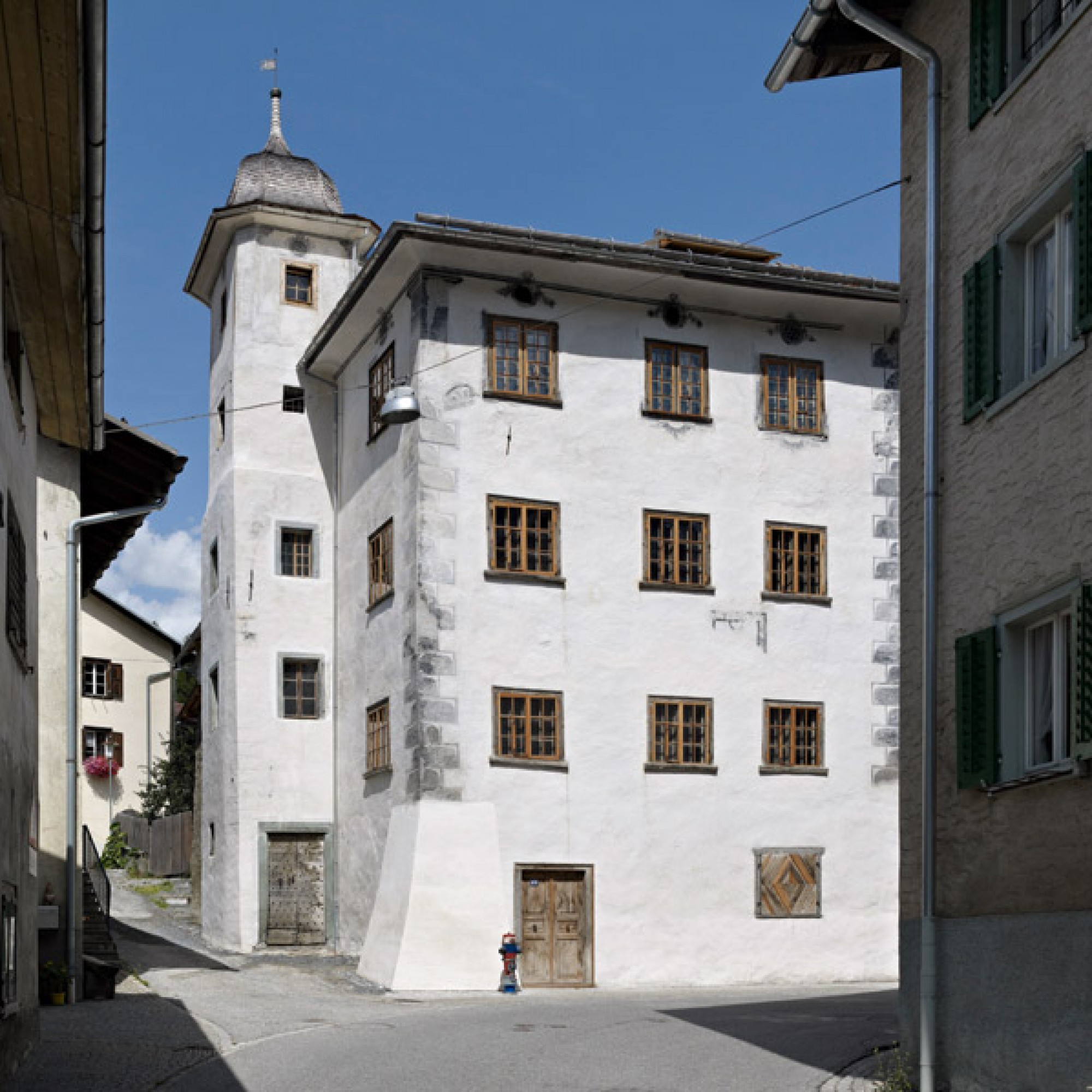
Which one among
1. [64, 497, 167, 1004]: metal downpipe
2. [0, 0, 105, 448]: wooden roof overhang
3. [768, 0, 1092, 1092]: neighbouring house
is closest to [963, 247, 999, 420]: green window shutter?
[768, 0, 1092, 1092]: neighbouring house

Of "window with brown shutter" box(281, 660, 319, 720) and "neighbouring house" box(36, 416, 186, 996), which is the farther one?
"window with brown shutter" box(281, 660, 319, 720)

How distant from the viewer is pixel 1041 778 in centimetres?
1148

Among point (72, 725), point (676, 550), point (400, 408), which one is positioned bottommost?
point (72, 725)

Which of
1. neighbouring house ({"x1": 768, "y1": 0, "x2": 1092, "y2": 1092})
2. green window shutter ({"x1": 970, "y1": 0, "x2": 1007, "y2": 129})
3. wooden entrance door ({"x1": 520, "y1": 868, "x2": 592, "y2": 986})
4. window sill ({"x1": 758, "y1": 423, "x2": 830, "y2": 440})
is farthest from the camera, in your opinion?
window sill ({"x1": 758, "y1": 423, "x2": 830, "y2": 440})

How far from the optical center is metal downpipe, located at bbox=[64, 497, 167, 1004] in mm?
22531

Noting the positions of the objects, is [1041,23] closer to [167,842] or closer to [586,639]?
[586,639]

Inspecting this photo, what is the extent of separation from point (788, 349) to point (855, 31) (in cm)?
1521

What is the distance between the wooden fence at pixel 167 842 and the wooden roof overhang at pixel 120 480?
14.6 metres

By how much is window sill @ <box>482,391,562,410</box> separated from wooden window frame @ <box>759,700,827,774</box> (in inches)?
237

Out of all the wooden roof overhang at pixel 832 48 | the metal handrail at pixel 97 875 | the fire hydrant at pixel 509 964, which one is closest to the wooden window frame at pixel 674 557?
the fire hydrant at pixel 509 964

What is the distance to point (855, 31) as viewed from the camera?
1494cm

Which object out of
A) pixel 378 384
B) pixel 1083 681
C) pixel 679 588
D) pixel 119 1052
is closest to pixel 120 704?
pixel 378 384

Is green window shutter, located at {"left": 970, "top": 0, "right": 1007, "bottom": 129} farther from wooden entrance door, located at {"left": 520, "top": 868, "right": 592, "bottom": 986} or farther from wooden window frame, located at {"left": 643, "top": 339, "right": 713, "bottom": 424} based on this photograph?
wooden entrance door, located at {"left": 520, "top": 868, "right": 592, "bottom": 986}

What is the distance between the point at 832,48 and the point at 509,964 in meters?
15.2
